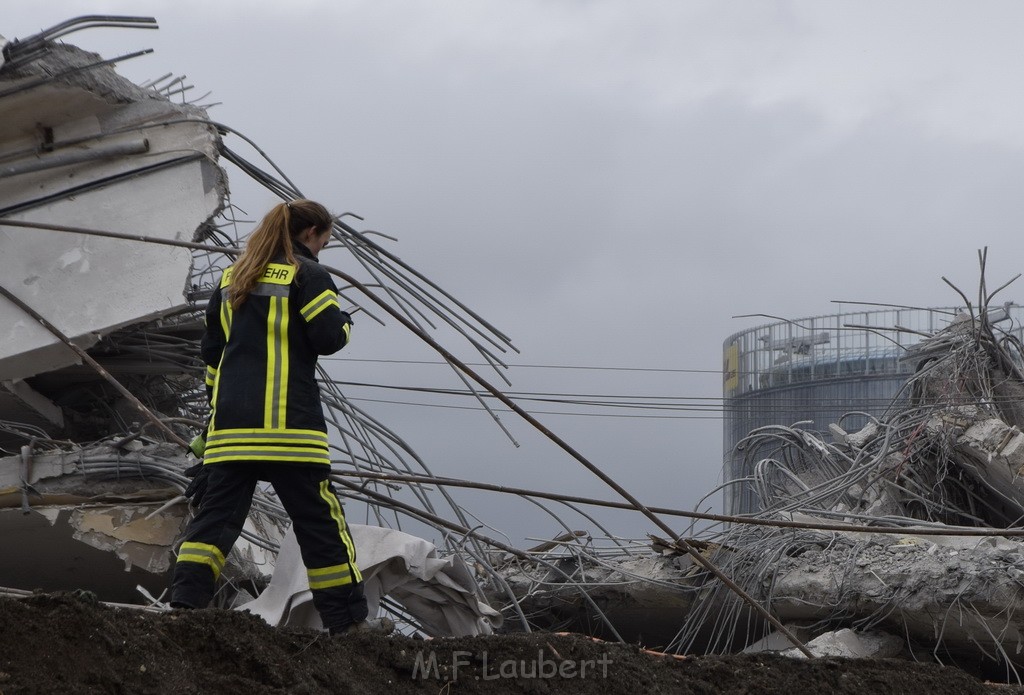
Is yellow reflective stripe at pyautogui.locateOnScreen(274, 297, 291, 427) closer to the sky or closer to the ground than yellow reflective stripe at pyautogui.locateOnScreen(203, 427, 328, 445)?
closer to the sky

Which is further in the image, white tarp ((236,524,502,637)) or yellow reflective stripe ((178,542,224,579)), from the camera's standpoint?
white tarp ((236,524,502,637))

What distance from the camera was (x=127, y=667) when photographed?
8.93 ft

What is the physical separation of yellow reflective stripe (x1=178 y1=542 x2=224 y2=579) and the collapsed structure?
1.60m

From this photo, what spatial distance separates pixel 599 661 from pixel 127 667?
1454mm

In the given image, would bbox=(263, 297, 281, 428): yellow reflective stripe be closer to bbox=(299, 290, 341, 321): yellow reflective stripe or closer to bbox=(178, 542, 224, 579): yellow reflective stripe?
bbox=(299, 290, 341, 321): yellow reflective stripe

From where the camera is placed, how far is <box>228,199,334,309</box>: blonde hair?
3.94 meters

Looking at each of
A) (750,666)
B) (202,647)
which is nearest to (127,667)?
(202,647)

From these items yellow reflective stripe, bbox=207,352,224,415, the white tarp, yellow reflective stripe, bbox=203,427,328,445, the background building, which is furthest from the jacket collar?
the background building

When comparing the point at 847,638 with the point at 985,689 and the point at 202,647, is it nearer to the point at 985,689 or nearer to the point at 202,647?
the point at 985,689

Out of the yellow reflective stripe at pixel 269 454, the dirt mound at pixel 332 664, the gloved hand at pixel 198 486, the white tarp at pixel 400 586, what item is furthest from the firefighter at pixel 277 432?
the white tarp at pixel 400 586

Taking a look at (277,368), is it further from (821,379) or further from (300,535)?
(821,379)

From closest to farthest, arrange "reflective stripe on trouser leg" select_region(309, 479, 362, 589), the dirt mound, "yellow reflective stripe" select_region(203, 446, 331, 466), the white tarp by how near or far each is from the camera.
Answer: the dirt mound, "yellow reflective stripe" select_region(203, 446, 331, 466), "reflective stripe on trouser leg" select_region(309, 479, 362, 589), the white tarp

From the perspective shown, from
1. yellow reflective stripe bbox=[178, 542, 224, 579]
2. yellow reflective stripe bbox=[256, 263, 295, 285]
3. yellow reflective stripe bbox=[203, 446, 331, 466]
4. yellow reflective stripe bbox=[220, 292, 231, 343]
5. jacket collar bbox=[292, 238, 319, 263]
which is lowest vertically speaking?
yellow reflective stripe bbox=[178, 542, 224, 579]

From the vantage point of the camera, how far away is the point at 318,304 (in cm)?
389
